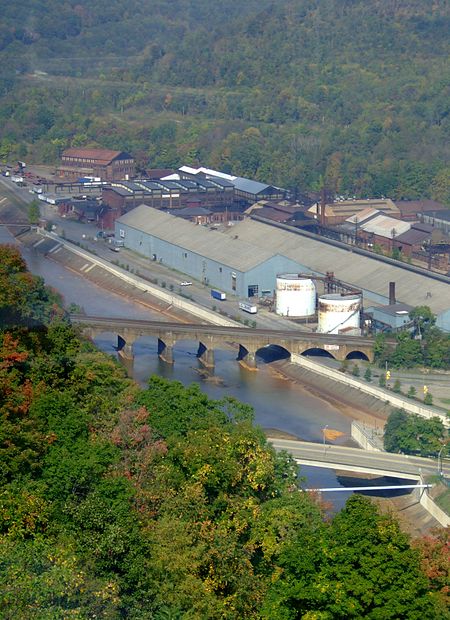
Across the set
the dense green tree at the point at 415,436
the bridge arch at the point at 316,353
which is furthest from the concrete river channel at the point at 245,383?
the dense green tree at the point at 415,436

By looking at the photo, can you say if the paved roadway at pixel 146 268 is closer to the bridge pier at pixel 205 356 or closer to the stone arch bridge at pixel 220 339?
the stone arch bridge at pixel 220 339

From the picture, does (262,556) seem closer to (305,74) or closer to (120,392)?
(120,392)

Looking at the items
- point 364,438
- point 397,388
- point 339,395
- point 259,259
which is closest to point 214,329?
point 339,395

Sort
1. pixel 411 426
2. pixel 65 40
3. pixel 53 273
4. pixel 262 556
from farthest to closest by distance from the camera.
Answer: pixel 65 40 → pixel 53 273 → pixel 411 426 → pixel 262 556

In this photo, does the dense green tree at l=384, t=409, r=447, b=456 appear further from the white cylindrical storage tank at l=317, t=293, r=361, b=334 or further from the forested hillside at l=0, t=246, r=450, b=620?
the white cylindrical storage tank at l=317, t=293, r=361, b=334

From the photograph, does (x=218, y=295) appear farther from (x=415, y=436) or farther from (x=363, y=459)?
(x=363, y=459)

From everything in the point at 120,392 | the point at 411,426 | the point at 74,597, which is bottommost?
the point at 411,426

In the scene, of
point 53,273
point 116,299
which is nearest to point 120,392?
point 116,299
